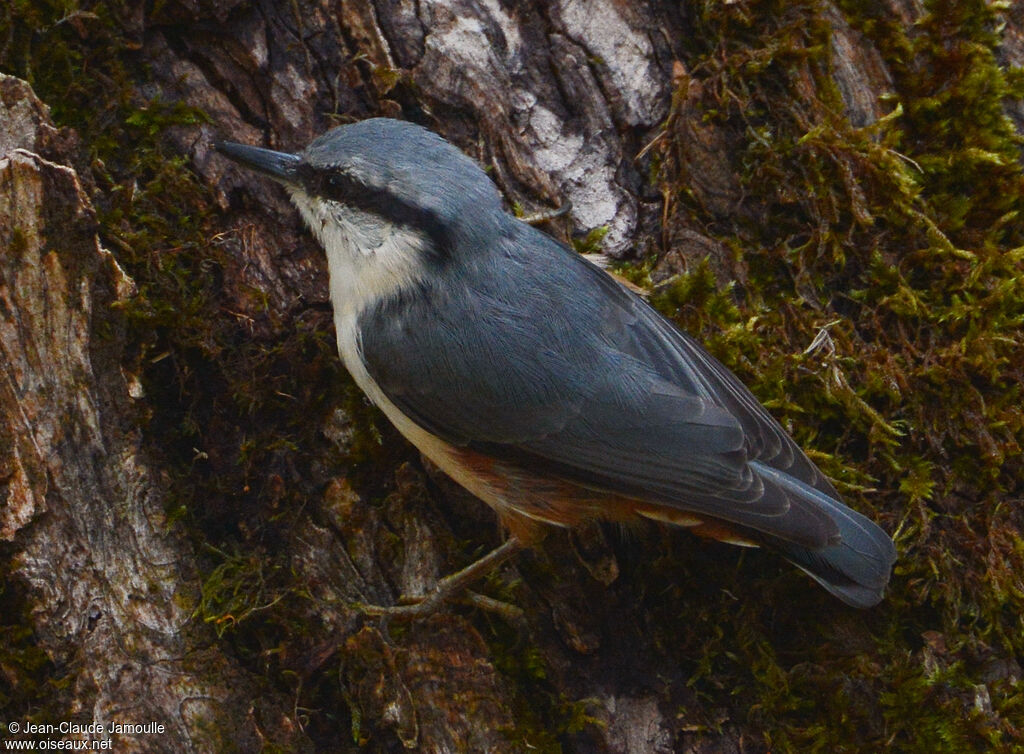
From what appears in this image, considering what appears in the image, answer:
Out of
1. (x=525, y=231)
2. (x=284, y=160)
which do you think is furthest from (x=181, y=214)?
(x=525, y=231)

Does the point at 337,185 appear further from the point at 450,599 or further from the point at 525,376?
A: the point at 450,599

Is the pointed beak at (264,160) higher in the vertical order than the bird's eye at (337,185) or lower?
higher

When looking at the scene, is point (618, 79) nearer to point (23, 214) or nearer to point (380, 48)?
point (380, 48)

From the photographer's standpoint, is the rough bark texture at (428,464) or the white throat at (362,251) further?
the white throat at (362,251)

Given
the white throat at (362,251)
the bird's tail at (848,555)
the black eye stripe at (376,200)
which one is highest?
the black eye stripe at (376,200)

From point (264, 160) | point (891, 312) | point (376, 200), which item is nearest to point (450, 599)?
point (376, 200)

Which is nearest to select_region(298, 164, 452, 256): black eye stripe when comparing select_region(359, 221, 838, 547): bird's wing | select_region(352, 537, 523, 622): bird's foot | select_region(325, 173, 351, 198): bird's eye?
select_region(325, 173, 351, 198): bird's eye

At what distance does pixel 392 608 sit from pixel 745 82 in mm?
1991

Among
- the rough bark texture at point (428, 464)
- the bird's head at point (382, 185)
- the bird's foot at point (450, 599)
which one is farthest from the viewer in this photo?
the bird's head at point (382, 185)

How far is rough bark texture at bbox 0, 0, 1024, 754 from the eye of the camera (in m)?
2.54

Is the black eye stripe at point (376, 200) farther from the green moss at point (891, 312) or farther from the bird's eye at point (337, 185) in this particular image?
the green moss at point (891, 312)

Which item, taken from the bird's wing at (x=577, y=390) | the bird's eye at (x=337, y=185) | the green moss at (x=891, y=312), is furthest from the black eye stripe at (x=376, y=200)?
the green moss at (x=891, y=312)

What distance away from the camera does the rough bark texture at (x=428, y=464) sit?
8.34ft

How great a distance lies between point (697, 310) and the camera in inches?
121
